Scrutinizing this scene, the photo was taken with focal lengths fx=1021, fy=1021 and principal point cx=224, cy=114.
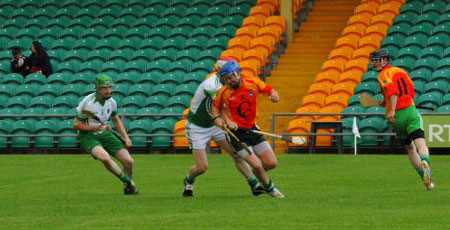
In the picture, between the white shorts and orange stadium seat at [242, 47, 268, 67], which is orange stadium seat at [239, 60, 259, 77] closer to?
orange stadium seat at [242, 47, 268, 67]

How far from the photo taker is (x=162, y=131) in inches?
1053

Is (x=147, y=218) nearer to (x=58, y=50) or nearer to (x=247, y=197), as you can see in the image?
(x=247, y=197)

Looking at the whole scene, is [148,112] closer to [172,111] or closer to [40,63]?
[172,111]

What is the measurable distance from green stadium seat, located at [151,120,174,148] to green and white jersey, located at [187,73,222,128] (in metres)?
11.7

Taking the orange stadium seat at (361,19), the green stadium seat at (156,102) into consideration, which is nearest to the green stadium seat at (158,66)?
the green stadium seat at (156,102)

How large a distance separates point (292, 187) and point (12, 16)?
840 inches

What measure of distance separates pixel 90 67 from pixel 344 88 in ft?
26.6

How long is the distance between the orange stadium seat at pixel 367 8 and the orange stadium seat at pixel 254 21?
3.02m

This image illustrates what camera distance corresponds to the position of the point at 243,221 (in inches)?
439

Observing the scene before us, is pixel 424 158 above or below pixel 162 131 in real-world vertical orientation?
above

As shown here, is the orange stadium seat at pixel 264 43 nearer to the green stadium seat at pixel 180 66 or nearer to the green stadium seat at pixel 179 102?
the green stadium seat at pixel 180 66

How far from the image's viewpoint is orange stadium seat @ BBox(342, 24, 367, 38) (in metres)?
30.6

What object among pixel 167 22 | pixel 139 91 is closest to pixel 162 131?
pixel 139 91

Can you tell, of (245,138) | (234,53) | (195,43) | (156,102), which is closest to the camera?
(245,138)
